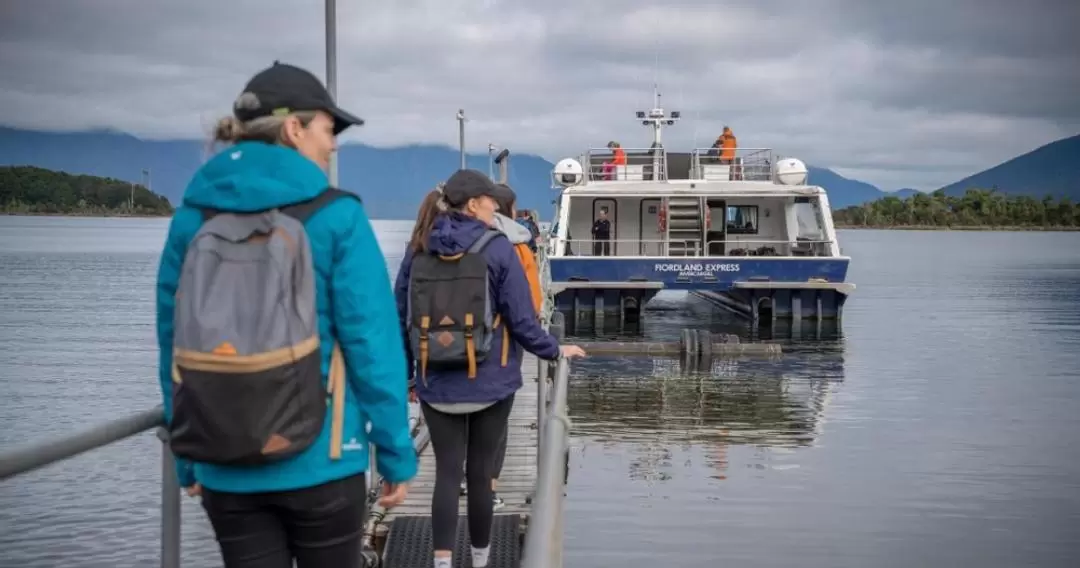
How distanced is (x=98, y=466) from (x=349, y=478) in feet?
37.9

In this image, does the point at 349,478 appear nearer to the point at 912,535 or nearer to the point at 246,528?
the point at 246,528

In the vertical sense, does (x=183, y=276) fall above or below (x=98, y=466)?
above

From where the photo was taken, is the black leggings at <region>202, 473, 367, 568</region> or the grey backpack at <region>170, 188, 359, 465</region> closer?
the grey backpack at <region>170, 188, 359, 465</region>

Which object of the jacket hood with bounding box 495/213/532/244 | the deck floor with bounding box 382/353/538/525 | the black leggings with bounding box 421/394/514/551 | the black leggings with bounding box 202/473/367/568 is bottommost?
the deck floor with bounding box 382/353/538/525

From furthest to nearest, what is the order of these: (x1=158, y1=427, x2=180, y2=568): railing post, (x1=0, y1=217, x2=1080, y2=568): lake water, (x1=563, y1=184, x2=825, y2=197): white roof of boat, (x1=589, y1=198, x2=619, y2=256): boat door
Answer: (x1=589, y1=198, x2=619, y2=256): boat door
(x1=563, y1=184, x2=825, y2=197): white roof of boat
(x1=0, y1=217, x2=1080, y2=568): lake water
(x1=158, y1=427, x2=180, y2=568): railing post

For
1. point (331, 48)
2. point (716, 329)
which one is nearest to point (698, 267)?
point (716, 329)

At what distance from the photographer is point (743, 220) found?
3303 cm

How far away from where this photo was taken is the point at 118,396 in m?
20.2

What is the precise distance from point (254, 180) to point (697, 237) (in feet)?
98.2

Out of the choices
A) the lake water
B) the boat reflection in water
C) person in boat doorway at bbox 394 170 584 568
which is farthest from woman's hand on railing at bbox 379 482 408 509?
the boat reflection in water

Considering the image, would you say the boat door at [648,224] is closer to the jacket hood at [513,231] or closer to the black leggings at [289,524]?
the jacket hood at [513,231]

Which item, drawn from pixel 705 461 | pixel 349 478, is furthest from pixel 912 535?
pixel 349 478

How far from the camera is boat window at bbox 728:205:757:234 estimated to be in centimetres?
3288

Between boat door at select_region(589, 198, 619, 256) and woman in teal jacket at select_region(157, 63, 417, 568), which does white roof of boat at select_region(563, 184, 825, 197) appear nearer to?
boat door at select_region(589, 198, 619, 256)
